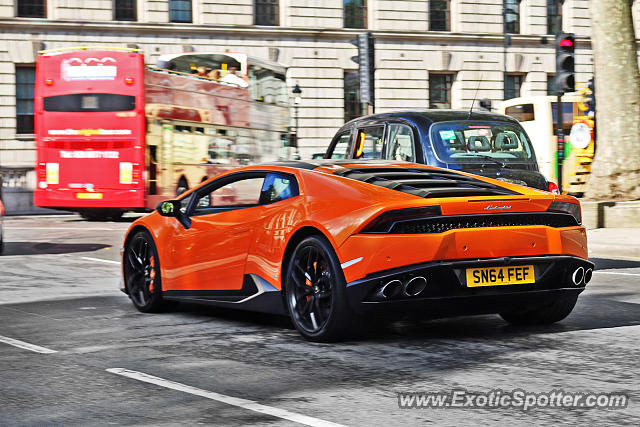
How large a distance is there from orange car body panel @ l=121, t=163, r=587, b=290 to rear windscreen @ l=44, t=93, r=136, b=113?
1578cm

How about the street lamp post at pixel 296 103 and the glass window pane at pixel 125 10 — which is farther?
the street lamp post at pixel 296 103

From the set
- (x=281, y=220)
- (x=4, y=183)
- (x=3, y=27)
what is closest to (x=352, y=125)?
(x=281, y=220)

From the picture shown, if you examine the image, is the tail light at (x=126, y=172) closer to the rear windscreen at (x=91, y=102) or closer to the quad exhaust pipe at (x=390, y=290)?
the rear windscreen at (x=91, y=102)

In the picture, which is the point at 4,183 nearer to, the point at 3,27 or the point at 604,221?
the point at 3,27

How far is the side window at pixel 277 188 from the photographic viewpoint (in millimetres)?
7258

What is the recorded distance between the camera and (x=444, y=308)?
21.5 ft

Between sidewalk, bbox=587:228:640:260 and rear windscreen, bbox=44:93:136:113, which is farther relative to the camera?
rear windscreen, bbox=44:93:136:113

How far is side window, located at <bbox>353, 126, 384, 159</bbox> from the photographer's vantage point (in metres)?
12.9

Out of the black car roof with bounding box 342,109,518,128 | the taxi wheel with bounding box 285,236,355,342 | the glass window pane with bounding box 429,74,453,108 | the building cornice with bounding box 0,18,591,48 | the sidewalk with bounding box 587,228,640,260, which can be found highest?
the building cornice with bounding box 0,18,591,48

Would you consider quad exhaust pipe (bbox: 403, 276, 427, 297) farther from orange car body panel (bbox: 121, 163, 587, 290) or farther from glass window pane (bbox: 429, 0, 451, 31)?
glass window pane (bbox: 429, 0, 451, 31)

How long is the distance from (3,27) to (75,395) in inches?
1356

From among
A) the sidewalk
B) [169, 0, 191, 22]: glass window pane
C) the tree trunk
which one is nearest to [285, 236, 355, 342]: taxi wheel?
the sidewalk

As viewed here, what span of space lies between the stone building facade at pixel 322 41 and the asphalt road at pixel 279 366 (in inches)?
1120

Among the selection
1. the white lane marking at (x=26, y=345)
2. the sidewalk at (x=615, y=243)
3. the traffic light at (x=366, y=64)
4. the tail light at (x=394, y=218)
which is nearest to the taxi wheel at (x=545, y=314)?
the tail light at (x=394, y=218)
